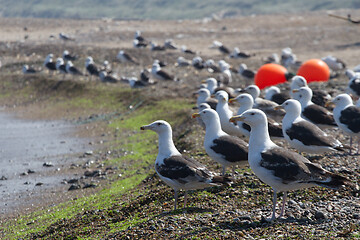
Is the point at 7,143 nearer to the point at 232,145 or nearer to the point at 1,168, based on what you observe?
the point at 1,168

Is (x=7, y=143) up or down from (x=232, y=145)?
down

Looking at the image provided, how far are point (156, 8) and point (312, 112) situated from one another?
8005 centimetres

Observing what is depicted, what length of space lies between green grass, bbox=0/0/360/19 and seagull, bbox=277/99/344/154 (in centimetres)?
7056

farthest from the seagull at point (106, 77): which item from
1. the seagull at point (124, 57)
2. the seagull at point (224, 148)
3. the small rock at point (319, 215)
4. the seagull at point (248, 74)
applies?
the small rock at point (319, 215)

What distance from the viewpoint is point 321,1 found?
3423 inches

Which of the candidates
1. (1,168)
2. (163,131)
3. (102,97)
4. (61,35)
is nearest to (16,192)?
(1,168)

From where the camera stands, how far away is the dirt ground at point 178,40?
32.2 meters

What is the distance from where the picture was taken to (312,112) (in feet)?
46.5

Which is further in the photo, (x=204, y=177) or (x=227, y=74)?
(x=227, y=74)

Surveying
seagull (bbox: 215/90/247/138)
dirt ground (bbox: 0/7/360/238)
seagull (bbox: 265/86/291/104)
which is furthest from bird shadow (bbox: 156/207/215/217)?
dirt ground (bbox: 0/7/360/238)

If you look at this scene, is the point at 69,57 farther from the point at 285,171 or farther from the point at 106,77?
the point at 285,171

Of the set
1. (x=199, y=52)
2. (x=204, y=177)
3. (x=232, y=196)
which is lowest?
(x=199, y=52)

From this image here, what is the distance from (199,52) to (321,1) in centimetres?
5236

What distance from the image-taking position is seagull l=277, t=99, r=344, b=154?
37.1 feet
